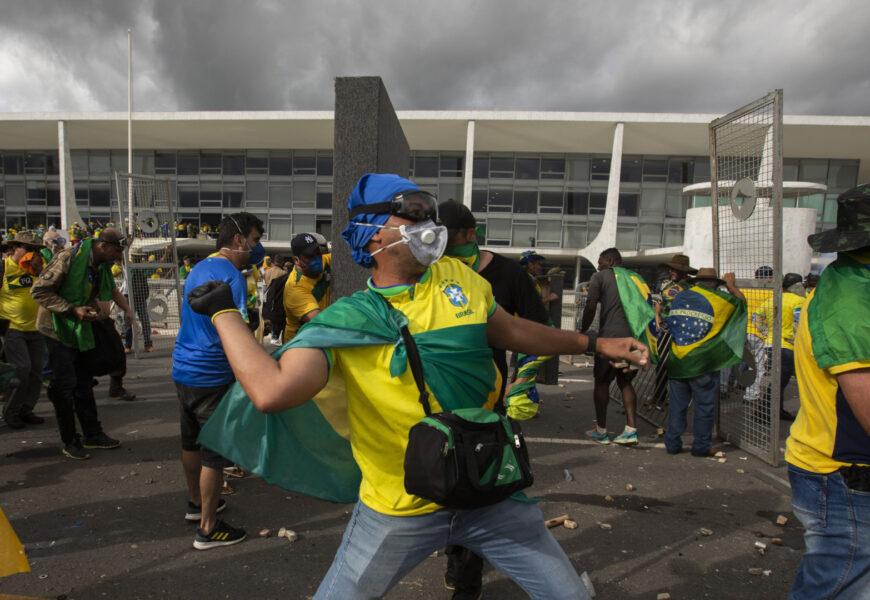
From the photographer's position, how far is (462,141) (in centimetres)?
3206

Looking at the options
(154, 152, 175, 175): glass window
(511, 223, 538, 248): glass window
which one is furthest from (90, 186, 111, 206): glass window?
(511, 223, 538, 248): glass window

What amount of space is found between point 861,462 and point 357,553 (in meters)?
1.77

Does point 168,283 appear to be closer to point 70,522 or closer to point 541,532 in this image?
point 70,522

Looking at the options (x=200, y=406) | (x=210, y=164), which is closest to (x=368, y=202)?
(x=200, y=406)

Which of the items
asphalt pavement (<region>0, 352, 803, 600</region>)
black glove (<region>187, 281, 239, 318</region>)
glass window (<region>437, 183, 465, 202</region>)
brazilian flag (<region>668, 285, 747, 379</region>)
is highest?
glass window (<region>437, 183, 465, 202</region>)

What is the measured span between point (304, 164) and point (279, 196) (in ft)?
8.62

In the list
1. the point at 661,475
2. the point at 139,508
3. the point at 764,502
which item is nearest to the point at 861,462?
the point at 764,502

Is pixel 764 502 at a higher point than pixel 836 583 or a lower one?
lower

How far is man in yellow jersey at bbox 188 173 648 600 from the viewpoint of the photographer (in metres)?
1.54

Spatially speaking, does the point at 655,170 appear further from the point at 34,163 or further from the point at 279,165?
the point at 34,163

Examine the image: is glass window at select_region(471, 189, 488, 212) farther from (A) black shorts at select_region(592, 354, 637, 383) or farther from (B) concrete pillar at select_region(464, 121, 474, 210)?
(A) black shorts at select_region(592, 354, 637, 383)

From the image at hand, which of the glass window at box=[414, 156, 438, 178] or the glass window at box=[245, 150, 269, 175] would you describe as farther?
the glass window at box=[245, 150, 269, 175]

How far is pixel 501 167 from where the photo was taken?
3334 cm

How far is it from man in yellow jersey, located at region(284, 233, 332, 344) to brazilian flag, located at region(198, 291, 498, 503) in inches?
121
